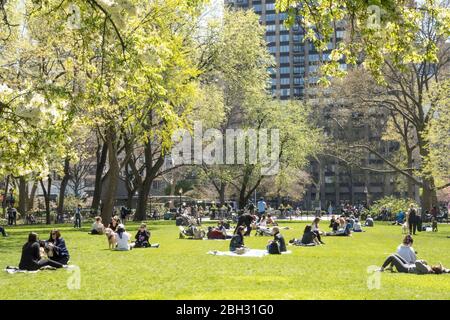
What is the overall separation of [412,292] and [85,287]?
674 centimetres

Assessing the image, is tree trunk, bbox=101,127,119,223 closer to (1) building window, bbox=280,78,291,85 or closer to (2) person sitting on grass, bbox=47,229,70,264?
(2) person sitting on grass, bbox=47,229,70,264

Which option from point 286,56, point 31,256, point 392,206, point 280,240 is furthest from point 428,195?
point 286,56

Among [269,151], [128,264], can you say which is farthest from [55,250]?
[269,151]

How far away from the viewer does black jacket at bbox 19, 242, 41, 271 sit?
51.6 ft

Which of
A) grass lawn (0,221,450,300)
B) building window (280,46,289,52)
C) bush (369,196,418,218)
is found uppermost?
building window (280,46,289,52)

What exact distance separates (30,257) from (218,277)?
203 inches

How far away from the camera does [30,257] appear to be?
15805 mm

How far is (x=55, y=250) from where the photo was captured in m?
16.8

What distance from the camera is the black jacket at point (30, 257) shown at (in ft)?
51.6

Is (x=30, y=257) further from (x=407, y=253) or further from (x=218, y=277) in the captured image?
(x=407, y=253)

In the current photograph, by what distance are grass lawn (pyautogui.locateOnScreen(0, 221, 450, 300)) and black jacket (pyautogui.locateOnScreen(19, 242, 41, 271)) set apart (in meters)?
0.51

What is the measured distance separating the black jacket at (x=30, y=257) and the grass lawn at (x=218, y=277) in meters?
0.51

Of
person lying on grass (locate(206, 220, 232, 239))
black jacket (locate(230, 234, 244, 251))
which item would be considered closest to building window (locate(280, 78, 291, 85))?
person lying on grass (locate(206, 220, 232, 239))

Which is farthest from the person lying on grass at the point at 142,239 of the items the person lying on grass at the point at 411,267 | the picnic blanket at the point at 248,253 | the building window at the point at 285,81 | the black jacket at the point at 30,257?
the building window at the point at 285,81
